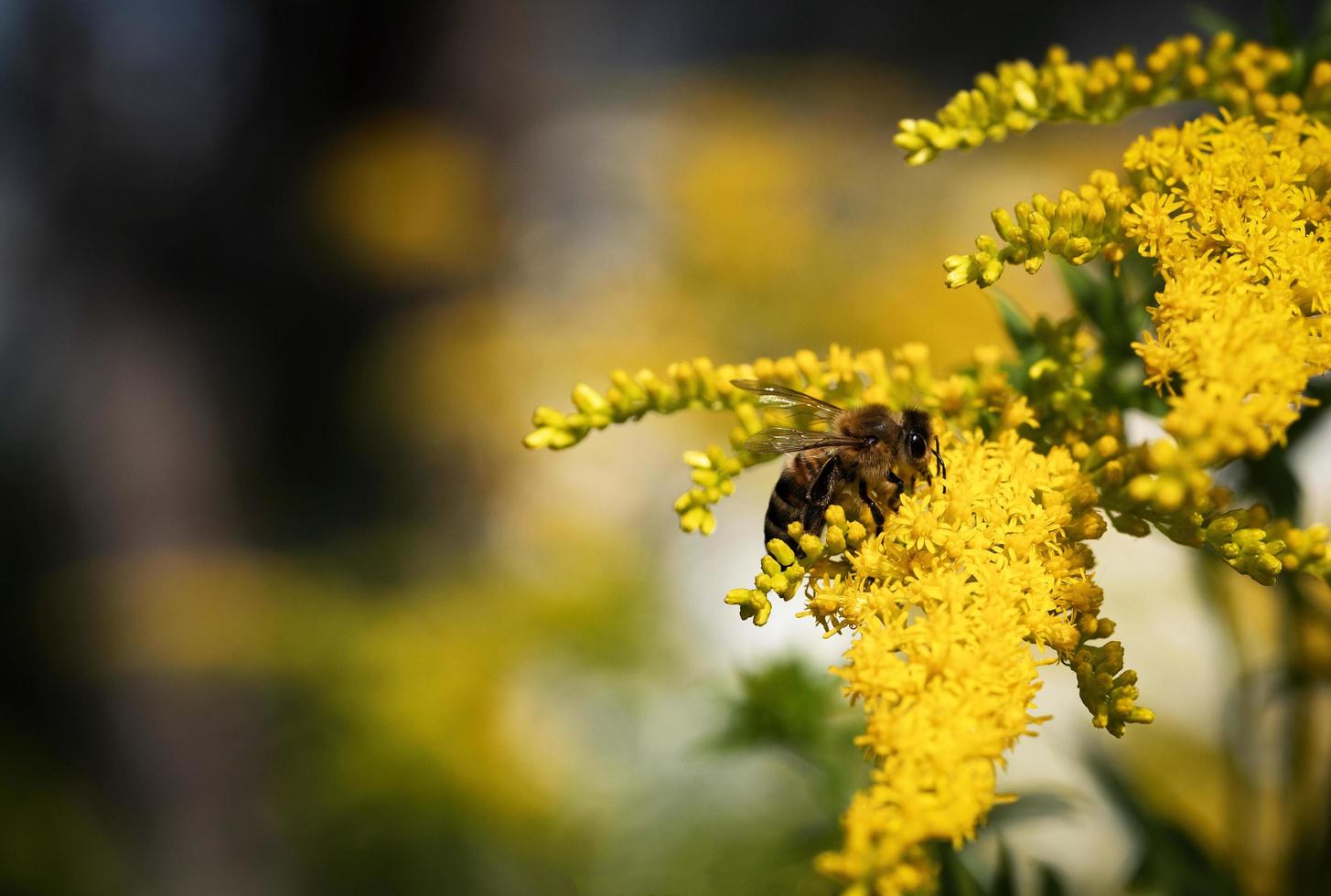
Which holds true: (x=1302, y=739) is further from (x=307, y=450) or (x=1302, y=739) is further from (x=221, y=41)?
(x=221, y=41)

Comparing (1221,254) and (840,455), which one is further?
(840,455)

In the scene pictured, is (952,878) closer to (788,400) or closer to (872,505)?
(872,505)

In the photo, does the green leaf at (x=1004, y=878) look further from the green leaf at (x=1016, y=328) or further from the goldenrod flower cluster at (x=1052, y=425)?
the green leaf at (x=1016, y=328)

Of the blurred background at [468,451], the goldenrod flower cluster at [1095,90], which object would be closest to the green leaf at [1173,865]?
the blurred background at [468,451]

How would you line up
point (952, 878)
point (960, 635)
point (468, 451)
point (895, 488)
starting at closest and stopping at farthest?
point (960, 635)
point (952, 878)
point (895, 488)
point (468, 451)

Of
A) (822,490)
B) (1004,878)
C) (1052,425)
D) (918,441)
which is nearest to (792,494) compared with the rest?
(822,490)

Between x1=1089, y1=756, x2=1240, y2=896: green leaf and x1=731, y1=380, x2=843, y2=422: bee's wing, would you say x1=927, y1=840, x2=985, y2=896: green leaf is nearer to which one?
x1=1089, y1=756, x2=1240, y2=896: green leaf
